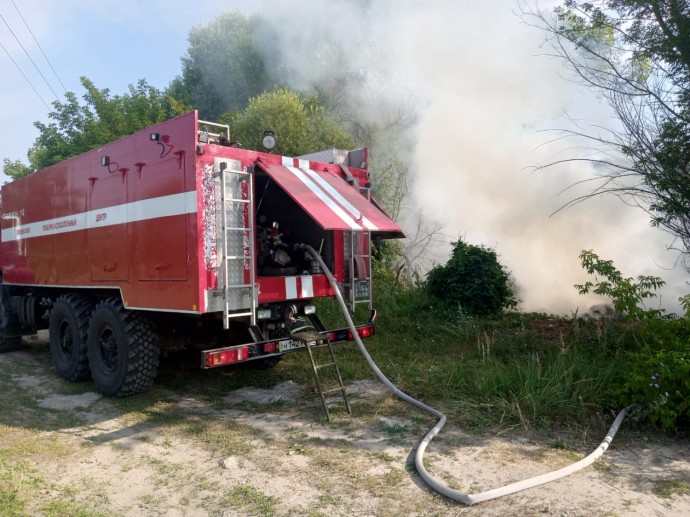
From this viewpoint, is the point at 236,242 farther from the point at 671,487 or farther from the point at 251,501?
the point at 671,487

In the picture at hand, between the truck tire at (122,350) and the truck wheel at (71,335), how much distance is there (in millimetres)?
450

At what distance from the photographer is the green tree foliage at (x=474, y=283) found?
9.00 metres

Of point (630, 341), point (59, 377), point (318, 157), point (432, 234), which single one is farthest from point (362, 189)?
point (432, 234)

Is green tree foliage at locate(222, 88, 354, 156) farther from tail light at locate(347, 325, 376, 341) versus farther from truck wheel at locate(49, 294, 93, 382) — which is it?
tail light at locate(347, 325, 376, 341)

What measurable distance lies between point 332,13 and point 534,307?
16080 millimetres

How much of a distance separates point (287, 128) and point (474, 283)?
8293mm

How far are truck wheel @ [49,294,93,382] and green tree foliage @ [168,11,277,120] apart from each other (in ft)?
60.9

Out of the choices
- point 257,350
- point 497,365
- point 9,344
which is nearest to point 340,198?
point 257,350

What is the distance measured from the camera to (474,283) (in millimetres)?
9055

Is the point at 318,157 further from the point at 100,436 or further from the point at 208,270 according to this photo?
the point at 100,436

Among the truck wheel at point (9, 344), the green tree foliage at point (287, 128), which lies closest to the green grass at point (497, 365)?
the truck wheel at point (9, 344)

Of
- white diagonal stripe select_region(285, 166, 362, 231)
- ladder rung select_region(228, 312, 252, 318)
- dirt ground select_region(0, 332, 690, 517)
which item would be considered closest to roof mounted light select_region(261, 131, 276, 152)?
white diagonal stripe select_region(285, 166, 362, 231)

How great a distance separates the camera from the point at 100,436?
16.1 ft

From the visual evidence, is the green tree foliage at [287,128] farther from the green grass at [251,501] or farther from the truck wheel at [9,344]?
the green grass at [251,501]
